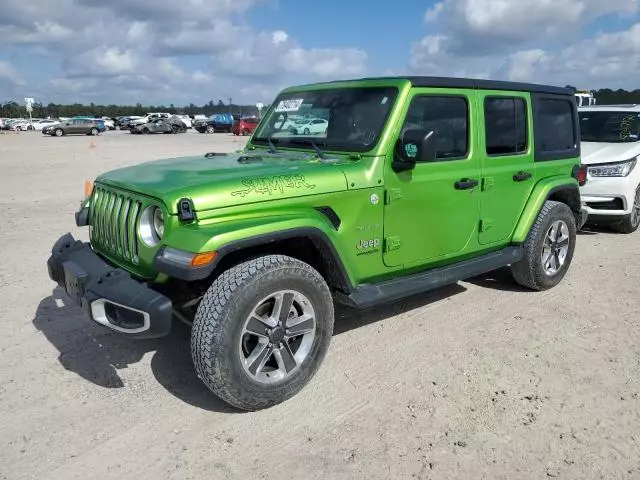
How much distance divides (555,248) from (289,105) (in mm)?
3050

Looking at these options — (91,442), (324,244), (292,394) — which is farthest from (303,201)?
(91,442)

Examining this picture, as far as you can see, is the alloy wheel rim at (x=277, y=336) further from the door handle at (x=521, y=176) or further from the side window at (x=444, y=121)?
the door handle at (x=521, y=176)

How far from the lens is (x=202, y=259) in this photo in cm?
283

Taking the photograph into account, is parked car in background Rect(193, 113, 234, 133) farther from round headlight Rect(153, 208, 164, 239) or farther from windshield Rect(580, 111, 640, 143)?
round headlight Rect(153, 208, 164, 239)

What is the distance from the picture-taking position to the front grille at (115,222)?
10.8ft

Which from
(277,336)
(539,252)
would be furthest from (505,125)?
(277,336)

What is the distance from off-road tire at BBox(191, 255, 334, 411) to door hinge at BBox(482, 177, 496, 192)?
1.90 m

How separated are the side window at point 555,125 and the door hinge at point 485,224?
3.47 feet

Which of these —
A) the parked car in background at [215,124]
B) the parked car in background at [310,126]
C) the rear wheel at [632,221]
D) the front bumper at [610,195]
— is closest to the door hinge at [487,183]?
the parked car in background at [310,126]

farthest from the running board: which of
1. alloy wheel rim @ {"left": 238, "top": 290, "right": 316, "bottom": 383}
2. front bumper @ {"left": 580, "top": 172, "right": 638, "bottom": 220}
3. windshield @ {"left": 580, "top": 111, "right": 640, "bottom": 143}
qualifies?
windshield @ {"left": 580, "top": 111, "right": 640, "bottom": 143}

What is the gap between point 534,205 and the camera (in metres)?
4.93

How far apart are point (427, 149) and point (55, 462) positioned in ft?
9.46

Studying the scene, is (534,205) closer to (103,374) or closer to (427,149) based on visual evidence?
(427,149)

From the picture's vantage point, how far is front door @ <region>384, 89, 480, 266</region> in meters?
→ 3.80
